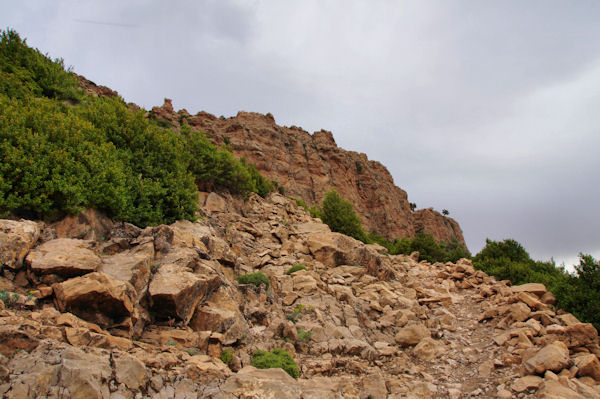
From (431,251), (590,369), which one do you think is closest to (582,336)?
(590,369)

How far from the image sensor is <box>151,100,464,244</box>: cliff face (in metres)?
50.4

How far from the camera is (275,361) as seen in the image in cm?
696

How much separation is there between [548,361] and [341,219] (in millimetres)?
19627

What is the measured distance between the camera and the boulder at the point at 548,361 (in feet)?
22.9

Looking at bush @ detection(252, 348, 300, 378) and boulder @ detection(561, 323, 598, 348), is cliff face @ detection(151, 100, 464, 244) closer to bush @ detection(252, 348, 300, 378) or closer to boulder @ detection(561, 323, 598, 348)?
bush @ detection(252, 348, 300, 378)

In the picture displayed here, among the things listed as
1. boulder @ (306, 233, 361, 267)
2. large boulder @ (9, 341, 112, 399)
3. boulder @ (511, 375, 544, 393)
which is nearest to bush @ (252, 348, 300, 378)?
large boulder @ (9, 341, 112, 399)

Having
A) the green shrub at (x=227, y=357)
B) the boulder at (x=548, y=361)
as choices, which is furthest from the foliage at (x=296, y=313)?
the boulder at (x=548, y=361)

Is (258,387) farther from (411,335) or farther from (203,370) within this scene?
(411,335)

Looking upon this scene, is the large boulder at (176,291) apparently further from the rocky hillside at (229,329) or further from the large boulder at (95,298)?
the large boulder at (95,298)

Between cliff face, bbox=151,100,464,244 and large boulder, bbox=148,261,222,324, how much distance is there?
3985 cm

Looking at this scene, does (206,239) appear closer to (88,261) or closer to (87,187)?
(87,187)

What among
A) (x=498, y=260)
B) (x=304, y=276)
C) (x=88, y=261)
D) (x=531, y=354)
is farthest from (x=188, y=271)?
(x=498, y=260)

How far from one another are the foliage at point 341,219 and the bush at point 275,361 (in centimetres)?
1886

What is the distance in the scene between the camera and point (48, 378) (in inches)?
147
